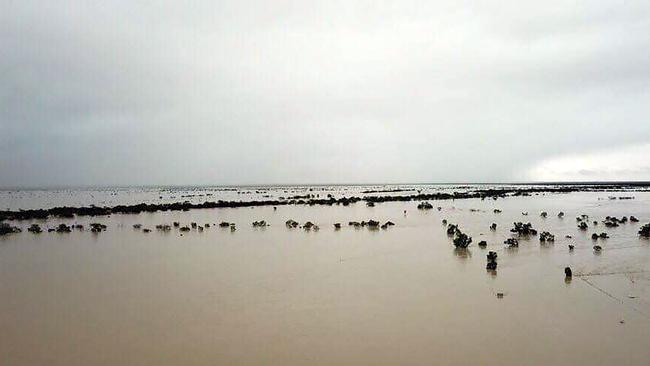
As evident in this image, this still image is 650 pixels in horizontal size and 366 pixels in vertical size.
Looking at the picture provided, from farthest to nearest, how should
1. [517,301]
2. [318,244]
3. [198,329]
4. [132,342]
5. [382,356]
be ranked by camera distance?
[318,244] < [517,301] < [198,329] < [132,342] < [382,356]

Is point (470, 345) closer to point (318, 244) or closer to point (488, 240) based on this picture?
point (318, 244)

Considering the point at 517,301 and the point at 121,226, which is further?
the point at 121,226

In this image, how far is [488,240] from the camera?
18.5 m

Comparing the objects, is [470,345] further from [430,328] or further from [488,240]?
[488,240]

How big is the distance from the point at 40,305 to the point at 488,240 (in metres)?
15.5

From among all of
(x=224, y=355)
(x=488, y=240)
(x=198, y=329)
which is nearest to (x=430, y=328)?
(x=224, y=355)

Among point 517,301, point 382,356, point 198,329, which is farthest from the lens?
point 517,301

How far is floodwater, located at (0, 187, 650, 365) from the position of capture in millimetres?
6711

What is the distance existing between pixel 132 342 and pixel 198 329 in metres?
1.06

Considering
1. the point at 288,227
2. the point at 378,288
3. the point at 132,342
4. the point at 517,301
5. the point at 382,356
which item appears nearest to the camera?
the point at 382,356

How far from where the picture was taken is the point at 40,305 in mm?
9391

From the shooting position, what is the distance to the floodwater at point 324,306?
671cm

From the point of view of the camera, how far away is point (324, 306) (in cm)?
898

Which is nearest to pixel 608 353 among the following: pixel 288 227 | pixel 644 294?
pixel 644 294
